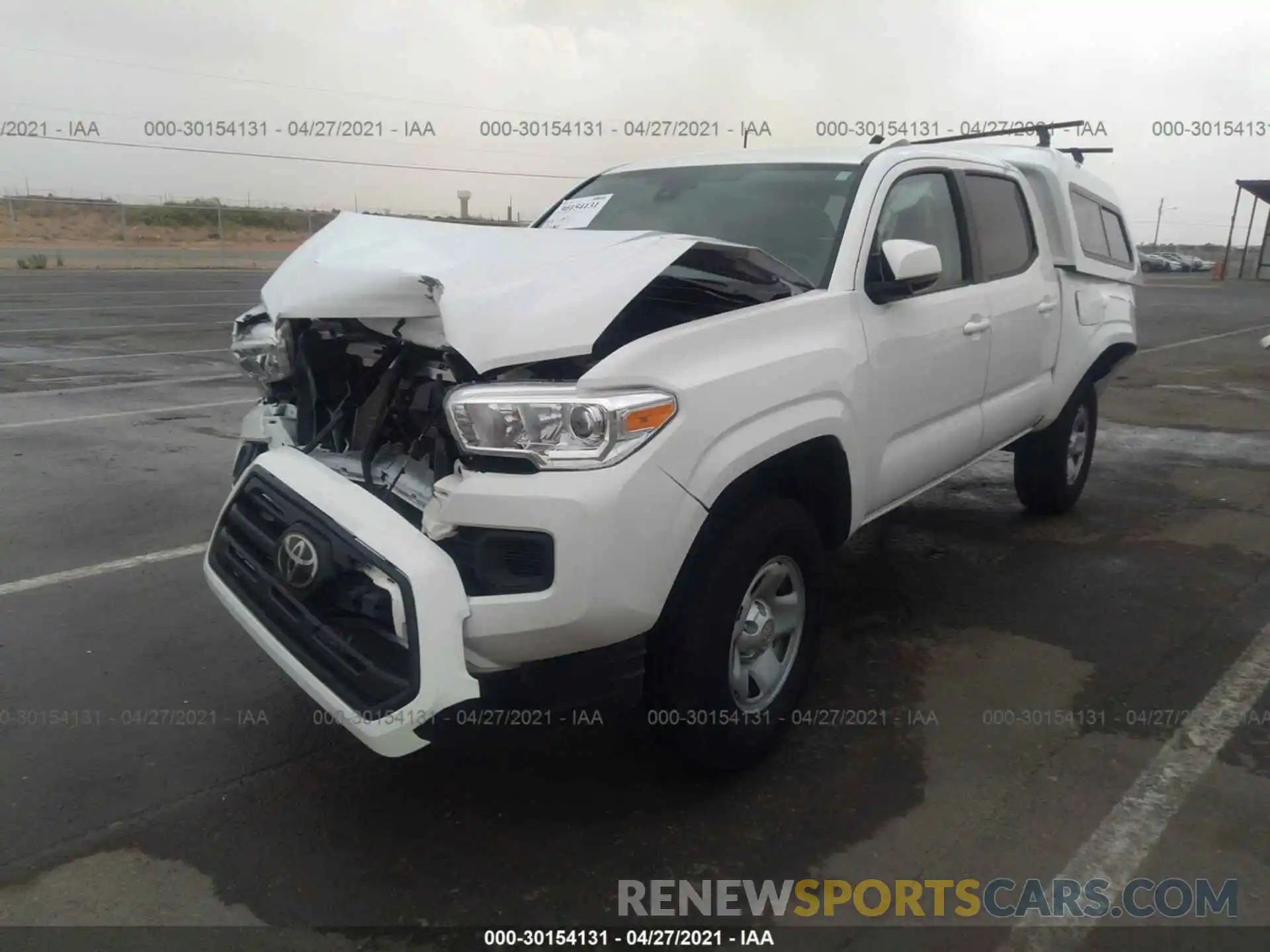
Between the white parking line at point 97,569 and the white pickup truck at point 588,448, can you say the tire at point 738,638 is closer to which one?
the white pickup truck at point 588,448

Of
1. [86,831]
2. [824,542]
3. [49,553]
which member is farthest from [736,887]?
[49,553]

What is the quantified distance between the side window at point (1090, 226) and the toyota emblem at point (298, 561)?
4.47m

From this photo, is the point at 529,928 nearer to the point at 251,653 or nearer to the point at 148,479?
the point at 251,653

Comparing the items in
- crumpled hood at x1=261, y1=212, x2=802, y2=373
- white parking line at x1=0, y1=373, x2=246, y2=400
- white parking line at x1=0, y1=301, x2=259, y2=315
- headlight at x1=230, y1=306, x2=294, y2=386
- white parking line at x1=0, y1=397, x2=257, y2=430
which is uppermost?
crumpled hood at x1=261, y1=212, x2=802, y2=373

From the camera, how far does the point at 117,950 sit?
92.4 inches

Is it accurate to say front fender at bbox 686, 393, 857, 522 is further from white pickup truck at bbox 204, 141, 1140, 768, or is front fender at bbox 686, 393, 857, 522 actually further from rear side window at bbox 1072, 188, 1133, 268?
rear side window at bbox 1072, 188, 1133, 268

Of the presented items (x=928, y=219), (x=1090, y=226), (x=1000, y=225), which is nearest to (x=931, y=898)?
(x=928, y=219)

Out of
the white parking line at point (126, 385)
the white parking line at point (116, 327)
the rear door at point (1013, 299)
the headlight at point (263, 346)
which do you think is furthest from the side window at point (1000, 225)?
the white parking line at point (116, 327)

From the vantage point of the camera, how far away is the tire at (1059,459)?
5.58m

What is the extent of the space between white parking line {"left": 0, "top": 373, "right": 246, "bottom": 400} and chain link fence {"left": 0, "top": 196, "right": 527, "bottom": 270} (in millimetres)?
19746

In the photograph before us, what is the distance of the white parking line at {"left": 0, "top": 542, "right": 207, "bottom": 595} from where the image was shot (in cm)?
446

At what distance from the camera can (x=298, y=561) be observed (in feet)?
8.62

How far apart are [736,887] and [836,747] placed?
2.68 feet

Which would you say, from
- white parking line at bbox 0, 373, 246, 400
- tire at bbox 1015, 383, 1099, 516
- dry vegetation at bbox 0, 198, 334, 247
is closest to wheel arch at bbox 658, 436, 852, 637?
tire at bbox 1015, 383, 1099, 516
